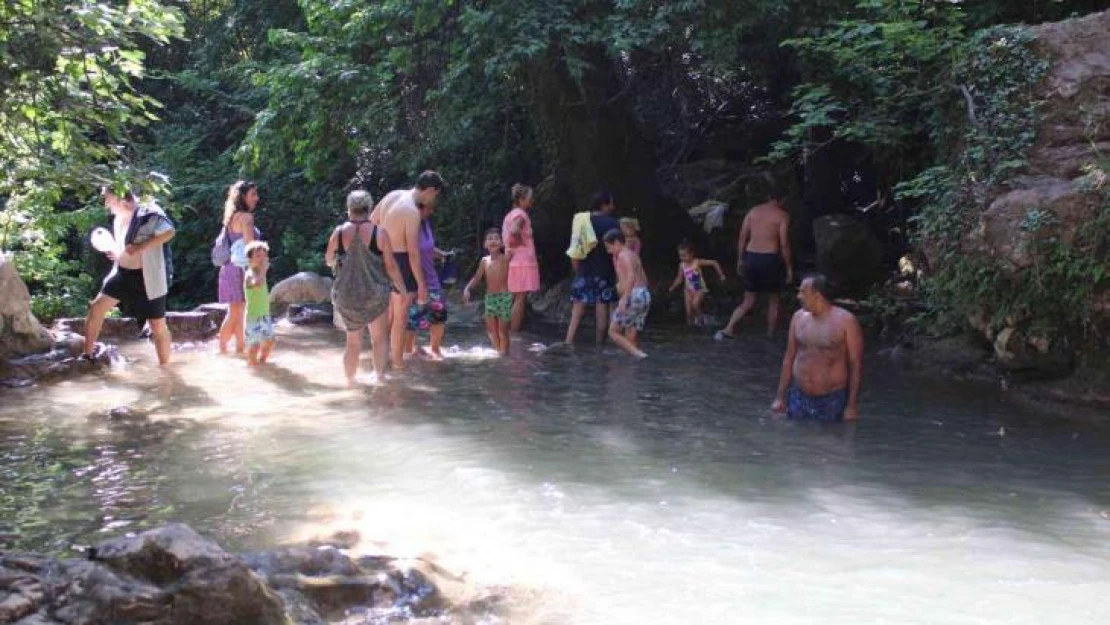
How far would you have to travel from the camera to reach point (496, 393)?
926 centimetres

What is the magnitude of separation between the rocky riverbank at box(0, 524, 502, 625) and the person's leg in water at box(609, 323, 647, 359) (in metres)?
7.15

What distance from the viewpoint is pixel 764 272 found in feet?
42.7

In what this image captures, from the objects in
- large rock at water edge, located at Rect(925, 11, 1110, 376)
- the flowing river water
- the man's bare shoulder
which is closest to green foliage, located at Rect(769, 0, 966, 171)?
large rock at water edge, located at Rect(925, 11, 1110, 376)

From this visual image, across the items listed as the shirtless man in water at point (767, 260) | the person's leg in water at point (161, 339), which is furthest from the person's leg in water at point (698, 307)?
the person's leg in water at point (161, 339)

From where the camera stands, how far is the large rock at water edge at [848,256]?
1479 cm

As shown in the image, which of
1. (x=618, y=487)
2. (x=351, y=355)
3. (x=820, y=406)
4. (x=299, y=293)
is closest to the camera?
(x=618, y=487)

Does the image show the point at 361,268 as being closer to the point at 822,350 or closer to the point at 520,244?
the point at 520,244

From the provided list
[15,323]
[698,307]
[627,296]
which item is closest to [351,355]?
[15,323]

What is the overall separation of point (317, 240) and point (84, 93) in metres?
13.9

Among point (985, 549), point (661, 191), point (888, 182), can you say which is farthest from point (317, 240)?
point (985, 549)

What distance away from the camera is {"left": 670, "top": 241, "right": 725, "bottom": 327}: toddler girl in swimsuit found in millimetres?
13680

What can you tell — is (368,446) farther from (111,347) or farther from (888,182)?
(888,182)

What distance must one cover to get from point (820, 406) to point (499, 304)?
431 centimetres

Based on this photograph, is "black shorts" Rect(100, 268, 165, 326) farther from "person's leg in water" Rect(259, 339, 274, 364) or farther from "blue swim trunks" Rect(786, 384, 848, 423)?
"blue swim trunks" Rect(786, 384, 848, 423)
